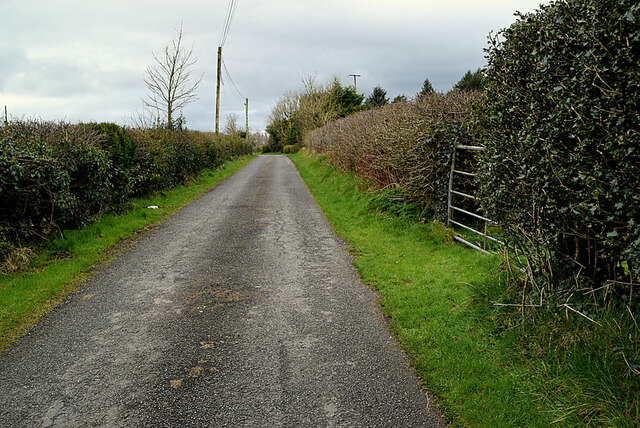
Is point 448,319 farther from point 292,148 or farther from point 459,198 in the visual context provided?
point 292,148

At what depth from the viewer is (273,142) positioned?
217ft

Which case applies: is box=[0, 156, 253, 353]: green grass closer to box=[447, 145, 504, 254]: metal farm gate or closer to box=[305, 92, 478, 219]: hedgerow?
box=[305, 92, 478, 219]: hedgerow

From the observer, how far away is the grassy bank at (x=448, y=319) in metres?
3.07

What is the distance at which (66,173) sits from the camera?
7.73 meters

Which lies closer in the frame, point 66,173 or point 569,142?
point 569,142

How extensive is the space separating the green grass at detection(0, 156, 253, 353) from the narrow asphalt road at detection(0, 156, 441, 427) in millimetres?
259

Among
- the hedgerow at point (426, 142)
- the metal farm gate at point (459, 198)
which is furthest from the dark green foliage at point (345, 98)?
the metal farm gate at point (459, 198)

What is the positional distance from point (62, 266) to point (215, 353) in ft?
13.3

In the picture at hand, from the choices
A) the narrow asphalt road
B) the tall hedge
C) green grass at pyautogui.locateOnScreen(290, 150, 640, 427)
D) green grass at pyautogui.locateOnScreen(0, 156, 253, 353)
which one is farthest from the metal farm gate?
green grass at pyautogui.locateOnScreen(0, 156, 253, 353)

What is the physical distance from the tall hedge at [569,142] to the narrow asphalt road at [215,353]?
1788mm

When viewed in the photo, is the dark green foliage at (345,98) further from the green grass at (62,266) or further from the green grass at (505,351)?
the green grass at (505,351)

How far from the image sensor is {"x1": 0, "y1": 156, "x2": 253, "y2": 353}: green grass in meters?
4.79

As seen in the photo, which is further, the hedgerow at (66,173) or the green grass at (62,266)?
the hedgerow at (66,173)

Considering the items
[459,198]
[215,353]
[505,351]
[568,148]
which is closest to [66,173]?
[215,353]
